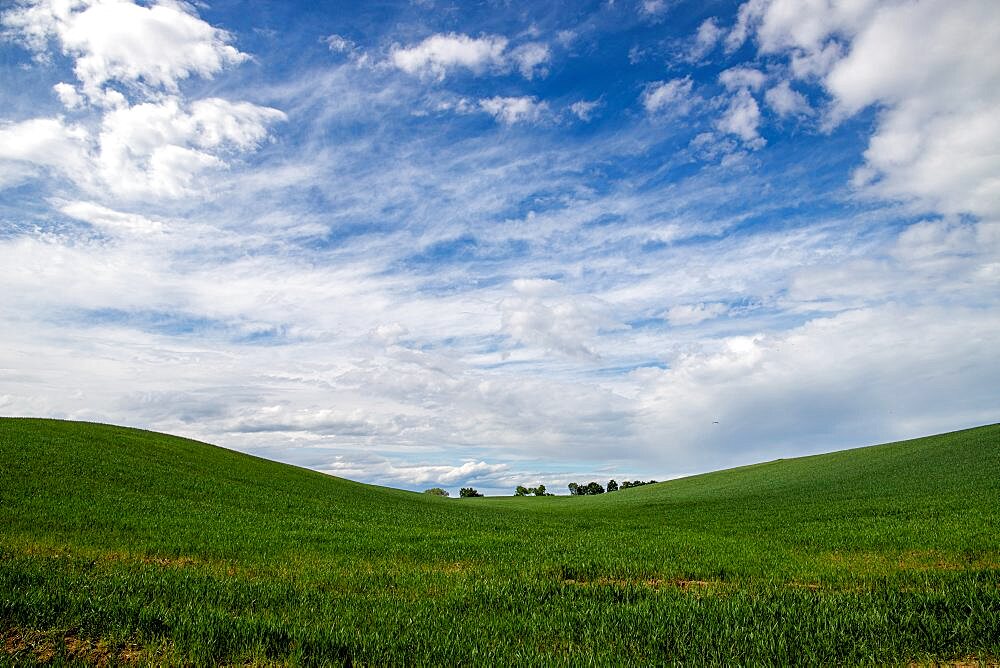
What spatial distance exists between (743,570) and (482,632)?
9.08 meters

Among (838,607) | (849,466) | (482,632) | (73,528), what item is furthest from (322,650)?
(849,466)

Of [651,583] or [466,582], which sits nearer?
[466,582]

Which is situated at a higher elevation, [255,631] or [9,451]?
[9,451]

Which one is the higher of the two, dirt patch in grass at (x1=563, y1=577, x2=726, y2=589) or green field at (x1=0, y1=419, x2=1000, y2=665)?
green field at (x1=0, y1=419, x2=1000, y2=665)

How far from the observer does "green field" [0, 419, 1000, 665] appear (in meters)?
8.49

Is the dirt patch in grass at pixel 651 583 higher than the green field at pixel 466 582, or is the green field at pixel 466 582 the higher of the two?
the green field at pixel 466 582

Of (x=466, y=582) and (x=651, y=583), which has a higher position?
(x=466, y=582)

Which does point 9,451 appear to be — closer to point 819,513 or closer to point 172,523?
point 172,523

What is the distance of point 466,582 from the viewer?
1371 centimetres

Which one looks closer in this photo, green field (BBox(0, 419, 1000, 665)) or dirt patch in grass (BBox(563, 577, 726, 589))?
green field (BBox(0, 419, 1000, 665))

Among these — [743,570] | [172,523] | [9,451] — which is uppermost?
[9,451]

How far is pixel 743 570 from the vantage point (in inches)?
603

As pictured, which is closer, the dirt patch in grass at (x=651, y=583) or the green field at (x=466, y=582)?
the green field at (x=466, y=582)

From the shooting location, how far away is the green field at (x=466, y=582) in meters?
8.49
